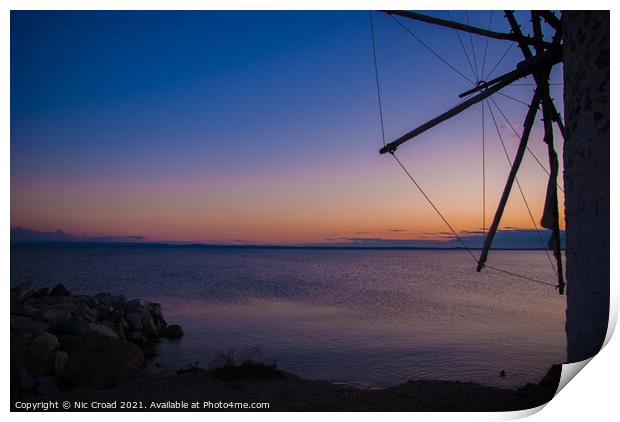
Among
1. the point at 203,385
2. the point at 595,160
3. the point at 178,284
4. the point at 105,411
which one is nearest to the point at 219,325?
the point at 203,385

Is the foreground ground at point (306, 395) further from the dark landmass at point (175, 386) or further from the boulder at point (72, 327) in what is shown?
the boulder at point (72, 327)

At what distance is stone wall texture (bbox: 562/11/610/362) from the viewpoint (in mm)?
4133

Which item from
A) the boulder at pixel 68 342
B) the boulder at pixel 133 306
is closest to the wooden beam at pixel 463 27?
the boulder at pixel 68 342

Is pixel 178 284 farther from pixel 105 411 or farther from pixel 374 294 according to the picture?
pixel 105 411

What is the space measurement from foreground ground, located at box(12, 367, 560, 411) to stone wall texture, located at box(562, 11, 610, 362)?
1063mm

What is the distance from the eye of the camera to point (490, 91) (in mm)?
4906

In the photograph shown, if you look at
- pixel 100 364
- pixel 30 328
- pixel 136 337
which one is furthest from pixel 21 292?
pixel 100 364

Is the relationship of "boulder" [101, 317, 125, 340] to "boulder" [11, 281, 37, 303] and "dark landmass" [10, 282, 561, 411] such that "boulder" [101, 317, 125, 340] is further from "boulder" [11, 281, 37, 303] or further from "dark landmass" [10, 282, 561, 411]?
"dark landmass" [10, 282, 561, 411]

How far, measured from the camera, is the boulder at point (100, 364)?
6211 mm

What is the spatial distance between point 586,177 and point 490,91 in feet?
4.78

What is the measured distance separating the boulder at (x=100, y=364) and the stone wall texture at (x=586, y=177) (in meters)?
6.05

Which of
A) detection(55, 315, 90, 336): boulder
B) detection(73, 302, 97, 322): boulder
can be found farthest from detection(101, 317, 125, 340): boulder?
detection(55, 315, 90, 336): boulder
